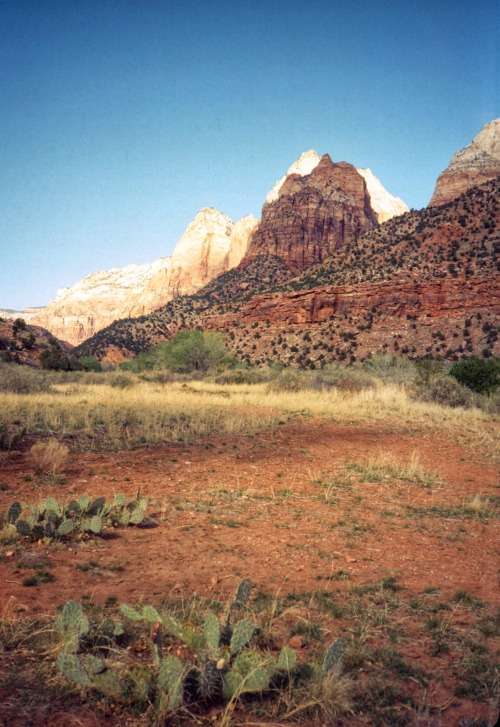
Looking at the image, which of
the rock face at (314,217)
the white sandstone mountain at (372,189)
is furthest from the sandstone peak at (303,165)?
the rock face at (314,217)

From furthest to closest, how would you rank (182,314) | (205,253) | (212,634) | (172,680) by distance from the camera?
(205,253) → (182,314) → (212,634) → (172,680)

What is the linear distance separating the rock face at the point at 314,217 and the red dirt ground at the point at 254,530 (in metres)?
88.6

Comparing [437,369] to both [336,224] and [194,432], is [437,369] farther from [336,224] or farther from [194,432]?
[336,224]

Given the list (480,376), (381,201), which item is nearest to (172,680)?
(480,376)

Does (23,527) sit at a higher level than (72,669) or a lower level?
lower

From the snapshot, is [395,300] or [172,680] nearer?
[172,680]

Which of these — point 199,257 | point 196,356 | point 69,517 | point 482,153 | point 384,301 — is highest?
point 482,153

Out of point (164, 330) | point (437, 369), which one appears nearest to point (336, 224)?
point (164, 330)

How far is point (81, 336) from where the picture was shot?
15762 centimetres

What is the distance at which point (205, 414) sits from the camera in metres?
12.4

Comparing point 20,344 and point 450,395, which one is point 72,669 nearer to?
point 450,395

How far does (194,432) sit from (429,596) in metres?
7.70

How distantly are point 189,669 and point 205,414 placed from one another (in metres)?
10.0

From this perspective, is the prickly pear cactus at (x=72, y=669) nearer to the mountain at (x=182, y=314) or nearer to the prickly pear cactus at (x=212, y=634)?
the prickly pear cactus at (x=212, y=634)
